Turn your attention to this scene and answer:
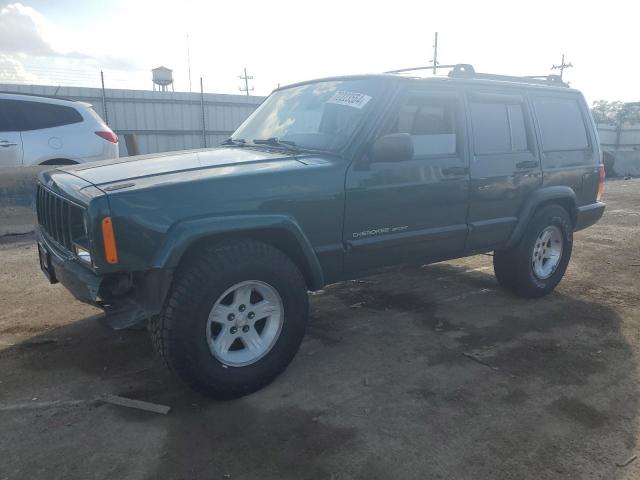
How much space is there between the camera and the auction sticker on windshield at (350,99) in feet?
11.8

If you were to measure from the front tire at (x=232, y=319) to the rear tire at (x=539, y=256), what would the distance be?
8.18 feet

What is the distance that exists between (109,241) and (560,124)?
4.30m

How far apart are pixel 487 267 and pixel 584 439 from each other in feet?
11.6

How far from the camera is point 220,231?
279cm

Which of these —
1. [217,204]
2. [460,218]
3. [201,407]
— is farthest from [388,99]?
[201,407]

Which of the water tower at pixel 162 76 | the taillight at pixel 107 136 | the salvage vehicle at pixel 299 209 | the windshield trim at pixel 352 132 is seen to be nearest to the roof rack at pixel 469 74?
the salvage vehicle at pixel 299 209

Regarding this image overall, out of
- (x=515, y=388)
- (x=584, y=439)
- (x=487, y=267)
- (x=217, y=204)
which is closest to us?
(x=584, y=439)

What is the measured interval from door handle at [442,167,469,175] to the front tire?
1.51 m

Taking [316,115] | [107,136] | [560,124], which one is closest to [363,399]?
[316,115]

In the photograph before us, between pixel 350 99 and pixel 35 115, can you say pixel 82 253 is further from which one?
pixel 35 115

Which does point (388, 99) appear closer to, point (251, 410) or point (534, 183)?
point (534, 183)

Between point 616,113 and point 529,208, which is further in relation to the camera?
point 616,113

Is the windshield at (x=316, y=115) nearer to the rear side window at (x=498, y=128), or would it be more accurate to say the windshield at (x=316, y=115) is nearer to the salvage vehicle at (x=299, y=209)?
the salvage vehicle at (x=299, y=209)

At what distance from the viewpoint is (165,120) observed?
16594 millimetres
